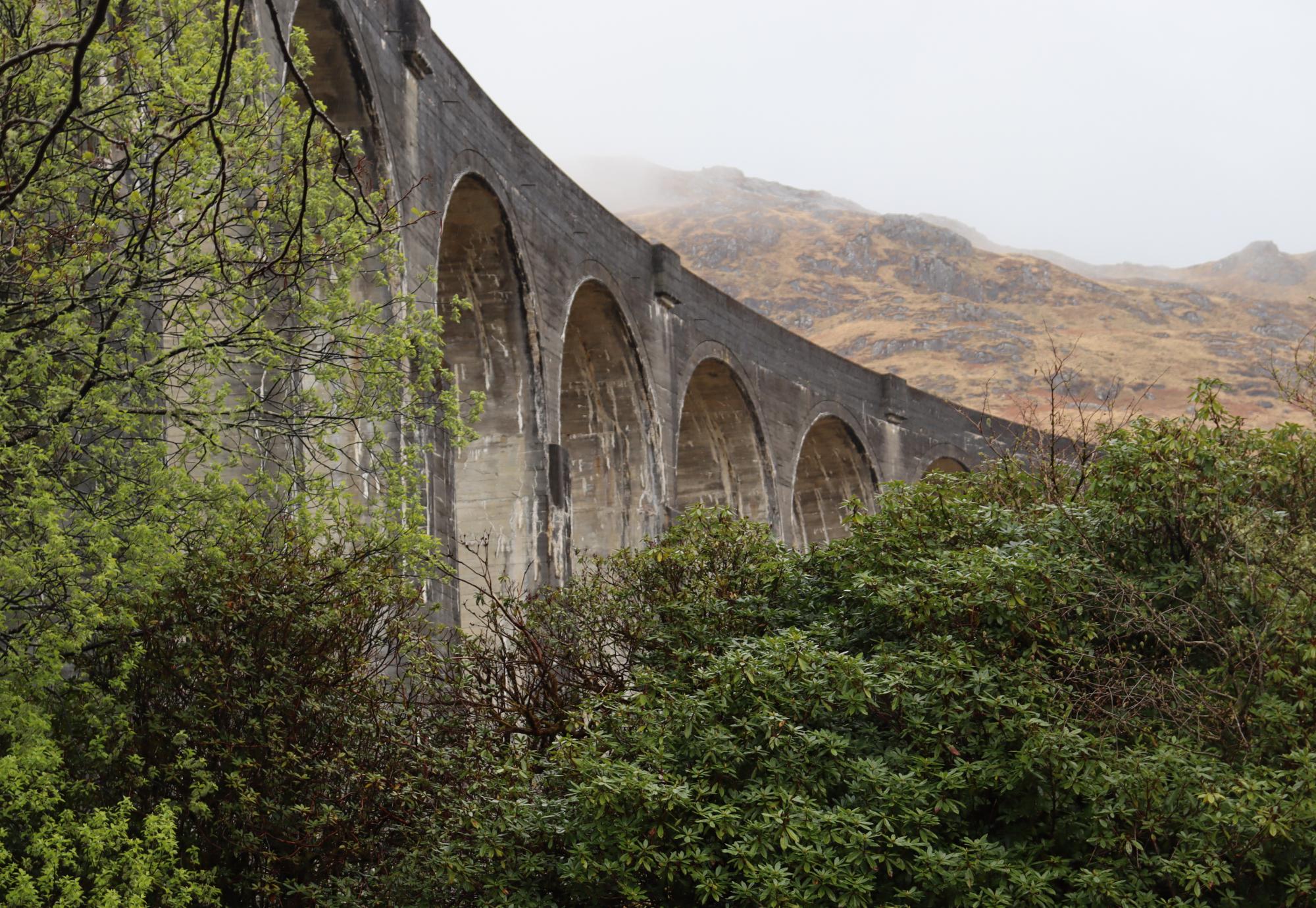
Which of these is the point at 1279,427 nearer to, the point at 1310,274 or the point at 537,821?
the point at 537,821

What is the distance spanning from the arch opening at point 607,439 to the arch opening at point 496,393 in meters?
2.77

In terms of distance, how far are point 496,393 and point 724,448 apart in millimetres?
6967

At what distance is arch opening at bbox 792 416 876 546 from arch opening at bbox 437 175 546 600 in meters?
9.71

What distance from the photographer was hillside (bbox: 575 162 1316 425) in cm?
5531

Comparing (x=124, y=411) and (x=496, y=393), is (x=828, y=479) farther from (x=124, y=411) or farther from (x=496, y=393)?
(x=124, y=411)

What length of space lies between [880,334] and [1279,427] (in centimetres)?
5384

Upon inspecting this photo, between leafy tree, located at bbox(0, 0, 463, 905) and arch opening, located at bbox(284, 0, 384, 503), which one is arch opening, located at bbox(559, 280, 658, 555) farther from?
leafy tree, located at bbox(0, 0, 463, 905)

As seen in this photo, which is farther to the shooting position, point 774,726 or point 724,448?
point 724,448

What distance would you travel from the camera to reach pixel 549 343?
1370cm

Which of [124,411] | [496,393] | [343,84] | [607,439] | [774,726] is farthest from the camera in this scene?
[607,439]

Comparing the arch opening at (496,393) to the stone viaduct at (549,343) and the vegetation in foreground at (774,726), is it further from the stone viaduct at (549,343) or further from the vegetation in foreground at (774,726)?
the vegetation in foreground at (774,726)

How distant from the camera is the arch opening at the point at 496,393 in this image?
13133 mm

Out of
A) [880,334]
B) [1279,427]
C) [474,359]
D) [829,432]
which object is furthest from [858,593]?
[880,334]

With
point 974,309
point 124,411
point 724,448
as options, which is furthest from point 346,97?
point 974,309
